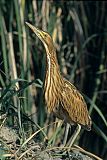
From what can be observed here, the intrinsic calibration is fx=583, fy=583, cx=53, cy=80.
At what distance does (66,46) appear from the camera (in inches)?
241

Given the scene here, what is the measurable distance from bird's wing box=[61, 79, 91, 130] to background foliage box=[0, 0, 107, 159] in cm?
126

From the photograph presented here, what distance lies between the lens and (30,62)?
18.6ft

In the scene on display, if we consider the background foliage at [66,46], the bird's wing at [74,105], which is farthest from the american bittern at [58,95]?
the background foliage at [66,46]

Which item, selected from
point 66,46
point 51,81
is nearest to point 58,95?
point 51,81

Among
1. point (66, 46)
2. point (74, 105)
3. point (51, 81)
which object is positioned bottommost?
point (74, 105)

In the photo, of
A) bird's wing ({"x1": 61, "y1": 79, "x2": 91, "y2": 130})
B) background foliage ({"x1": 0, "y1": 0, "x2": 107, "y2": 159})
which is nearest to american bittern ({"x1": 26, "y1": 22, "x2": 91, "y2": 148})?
bird's wing ({"x1": 61, "y1": 79, "x2": 91, "y2": 130})

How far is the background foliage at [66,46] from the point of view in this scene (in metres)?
5.29

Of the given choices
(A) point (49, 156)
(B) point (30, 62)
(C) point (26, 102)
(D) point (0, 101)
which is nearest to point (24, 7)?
(B) point (30, 62)

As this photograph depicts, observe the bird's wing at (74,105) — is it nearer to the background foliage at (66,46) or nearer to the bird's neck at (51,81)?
the bird's neck at (51,81)

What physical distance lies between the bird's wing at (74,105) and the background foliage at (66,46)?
1260 millimetres

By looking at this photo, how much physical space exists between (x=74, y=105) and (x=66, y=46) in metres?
2.40

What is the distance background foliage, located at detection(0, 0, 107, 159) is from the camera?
5289mm

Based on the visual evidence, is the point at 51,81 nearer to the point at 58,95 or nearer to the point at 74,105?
the point at 58,95

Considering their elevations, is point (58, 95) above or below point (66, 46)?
below
